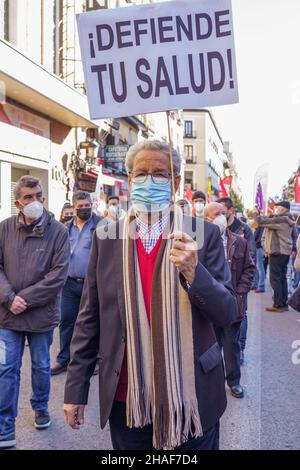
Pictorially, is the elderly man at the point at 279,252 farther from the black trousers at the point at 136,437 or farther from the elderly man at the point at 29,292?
the black trousers at the point at 136,437

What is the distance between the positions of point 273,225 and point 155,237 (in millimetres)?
8635

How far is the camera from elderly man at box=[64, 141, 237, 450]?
2316mm

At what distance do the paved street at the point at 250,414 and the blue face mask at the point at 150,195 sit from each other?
2358 mm

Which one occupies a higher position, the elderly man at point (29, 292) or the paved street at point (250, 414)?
the elderly man at point (29, 292)

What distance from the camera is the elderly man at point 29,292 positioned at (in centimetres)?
418

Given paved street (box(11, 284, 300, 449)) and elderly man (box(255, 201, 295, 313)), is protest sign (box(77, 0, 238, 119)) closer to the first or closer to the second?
paved street (box(11, 284, 300, 449))

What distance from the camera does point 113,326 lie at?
7.95 feet

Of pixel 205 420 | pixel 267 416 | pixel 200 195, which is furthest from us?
pixel 200 195

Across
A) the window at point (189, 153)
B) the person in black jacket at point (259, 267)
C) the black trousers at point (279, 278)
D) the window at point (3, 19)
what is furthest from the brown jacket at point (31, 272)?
the window at point (189, 153)

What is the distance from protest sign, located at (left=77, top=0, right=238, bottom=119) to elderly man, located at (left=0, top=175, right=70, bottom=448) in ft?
6.45

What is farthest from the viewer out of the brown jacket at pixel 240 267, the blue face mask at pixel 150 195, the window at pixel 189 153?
the window at pixel 189 153
